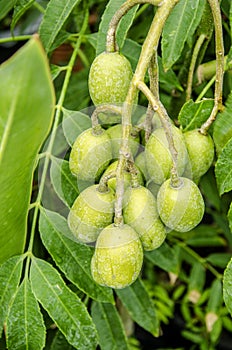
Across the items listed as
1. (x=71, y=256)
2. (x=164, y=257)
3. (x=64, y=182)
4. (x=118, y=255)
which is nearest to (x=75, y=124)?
(x=64, y=182)

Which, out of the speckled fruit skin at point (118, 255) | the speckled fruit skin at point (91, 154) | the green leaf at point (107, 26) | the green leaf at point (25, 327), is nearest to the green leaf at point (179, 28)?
the green leaf at point (107, 26)

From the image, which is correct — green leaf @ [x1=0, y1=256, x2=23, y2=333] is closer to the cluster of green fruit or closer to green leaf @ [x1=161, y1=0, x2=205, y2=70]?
the cluster of green fruit

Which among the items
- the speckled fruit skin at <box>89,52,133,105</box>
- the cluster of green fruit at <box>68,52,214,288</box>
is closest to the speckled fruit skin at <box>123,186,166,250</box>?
the cluster of green fruit at <box>68,52,214,288</box>

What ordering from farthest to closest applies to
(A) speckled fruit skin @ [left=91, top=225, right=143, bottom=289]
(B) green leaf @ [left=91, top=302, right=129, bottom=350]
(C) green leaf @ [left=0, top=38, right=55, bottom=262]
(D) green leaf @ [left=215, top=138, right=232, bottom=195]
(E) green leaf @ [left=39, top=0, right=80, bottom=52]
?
(B) green leaf @ [left=91, top=302, right=129, bottom=350] < (E) green leaf @ [left=39, top=0, right=80, bottom=52] < (D) green leaf @ [left=215, top=138, right=232, bottom=195] < (A) speckled fruit skin @ [left=91, top=225, right=143, bottom=289] < (C) green leaf @ [left=0, top=38, right=55, bottom=262]

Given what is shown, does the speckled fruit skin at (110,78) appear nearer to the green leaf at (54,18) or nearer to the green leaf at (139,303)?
the green leaf at (54,18)

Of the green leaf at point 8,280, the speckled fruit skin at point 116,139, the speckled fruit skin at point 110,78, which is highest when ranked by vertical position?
the speckled fruit skin at point 110,78

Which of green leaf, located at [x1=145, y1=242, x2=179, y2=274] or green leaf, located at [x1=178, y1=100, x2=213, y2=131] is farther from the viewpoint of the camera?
green leaf, located at [x1=145, y1=242, x2=179, y2=274]
